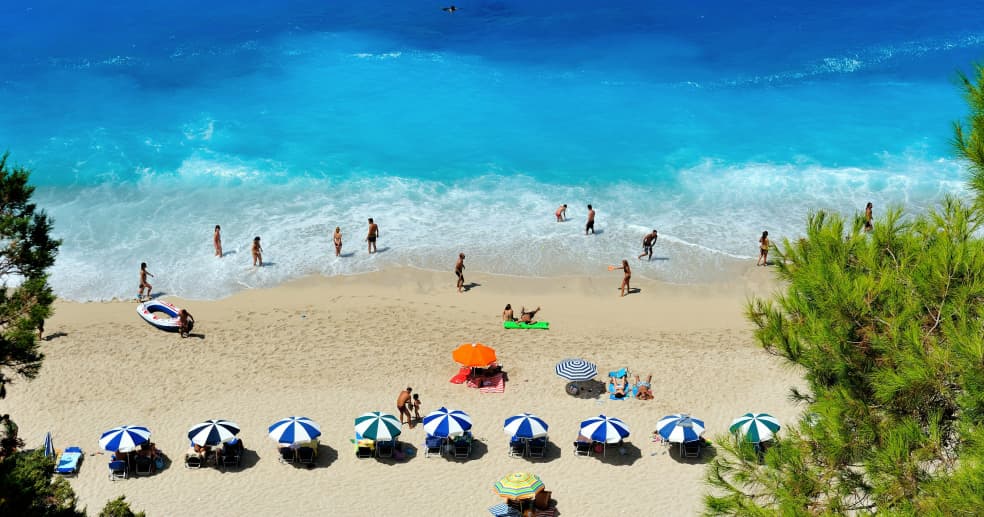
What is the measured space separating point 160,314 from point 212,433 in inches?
335

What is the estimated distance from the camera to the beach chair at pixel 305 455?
2184 cm

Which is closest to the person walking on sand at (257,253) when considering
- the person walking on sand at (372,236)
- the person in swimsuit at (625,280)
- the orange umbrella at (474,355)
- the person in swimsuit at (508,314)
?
the person walking on sand at (372,236)

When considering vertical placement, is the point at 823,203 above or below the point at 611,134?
below

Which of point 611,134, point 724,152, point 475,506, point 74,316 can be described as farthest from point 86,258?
point 724,152

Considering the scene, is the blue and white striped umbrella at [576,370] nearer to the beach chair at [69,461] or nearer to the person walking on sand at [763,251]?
the person walking on sand at [763,251]

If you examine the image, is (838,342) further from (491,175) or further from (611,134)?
(611,134)

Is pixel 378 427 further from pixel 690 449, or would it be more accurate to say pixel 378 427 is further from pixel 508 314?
pixel 508 314

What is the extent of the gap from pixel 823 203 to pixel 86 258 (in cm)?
2859

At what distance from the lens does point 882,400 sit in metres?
11.7

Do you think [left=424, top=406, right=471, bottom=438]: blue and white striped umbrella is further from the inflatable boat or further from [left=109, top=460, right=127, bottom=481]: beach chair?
the inflatable boat

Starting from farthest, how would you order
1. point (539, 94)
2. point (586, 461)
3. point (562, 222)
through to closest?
point (539, 94) → point (562, 222) → point (586, 461)

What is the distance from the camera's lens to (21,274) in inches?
572

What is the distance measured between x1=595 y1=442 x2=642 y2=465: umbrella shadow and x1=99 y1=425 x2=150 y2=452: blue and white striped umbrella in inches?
405

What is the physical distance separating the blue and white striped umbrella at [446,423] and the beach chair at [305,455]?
268 cm
